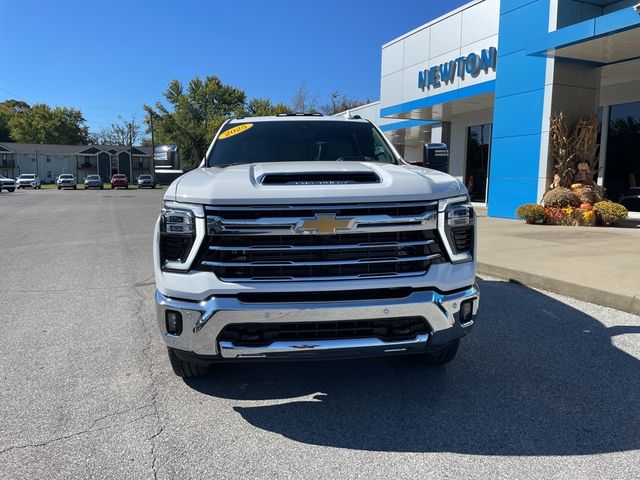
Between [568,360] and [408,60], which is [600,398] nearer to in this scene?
[568,360]

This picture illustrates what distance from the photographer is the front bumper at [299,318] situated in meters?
2.89

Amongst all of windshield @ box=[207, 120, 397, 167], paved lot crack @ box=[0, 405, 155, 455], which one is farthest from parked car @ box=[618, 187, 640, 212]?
paved lot crack @ box=[0, 405, 155, 455]

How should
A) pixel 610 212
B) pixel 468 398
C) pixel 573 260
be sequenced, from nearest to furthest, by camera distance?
pixel 468 398, pixel 573 260, pixel 610 212

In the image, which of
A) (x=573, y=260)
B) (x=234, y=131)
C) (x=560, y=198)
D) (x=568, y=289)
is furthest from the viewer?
(x=560, y=198)

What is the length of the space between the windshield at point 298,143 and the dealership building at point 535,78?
8.62 m

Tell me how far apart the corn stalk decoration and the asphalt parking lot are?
9.22 meters

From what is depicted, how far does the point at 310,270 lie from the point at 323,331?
0.37 metres

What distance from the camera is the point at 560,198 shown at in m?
12.8

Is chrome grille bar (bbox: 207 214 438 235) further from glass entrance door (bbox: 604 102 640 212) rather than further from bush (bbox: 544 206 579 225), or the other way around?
glass entrance door (bbox: 604 102 640 212)

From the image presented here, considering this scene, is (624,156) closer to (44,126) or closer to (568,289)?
(568,289)

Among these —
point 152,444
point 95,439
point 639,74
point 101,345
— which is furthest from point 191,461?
point 639,74

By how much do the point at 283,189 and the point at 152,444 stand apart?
1.63 m

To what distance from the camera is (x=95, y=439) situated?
292 cm

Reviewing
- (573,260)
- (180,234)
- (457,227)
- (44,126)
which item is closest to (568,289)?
(573,260)
